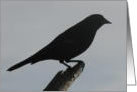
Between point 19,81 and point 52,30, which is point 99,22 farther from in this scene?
point 19,81

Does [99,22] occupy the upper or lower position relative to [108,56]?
upper

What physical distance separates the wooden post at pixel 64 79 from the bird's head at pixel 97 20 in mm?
320

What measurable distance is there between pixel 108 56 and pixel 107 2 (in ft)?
1.12

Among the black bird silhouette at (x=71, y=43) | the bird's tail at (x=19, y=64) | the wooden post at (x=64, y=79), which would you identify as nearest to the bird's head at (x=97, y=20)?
the black bird silhouette at (x=71, y=43)

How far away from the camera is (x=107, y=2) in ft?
8.21

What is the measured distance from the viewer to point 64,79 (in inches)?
84.4

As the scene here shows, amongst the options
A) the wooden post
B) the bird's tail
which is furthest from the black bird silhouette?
the wooden post

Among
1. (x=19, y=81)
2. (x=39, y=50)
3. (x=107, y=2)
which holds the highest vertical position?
(x=107, y=2)

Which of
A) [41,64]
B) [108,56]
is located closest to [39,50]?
[41,64]

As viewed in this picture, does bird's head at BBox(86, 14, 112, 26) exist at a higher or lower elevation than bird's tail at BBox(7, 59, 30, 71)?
higher

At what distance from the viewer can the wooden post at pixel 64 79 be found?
7.04ft

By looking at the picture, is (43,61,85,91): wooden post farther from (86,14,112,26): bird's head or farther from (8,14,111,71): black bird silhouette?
(86,14,112,26): bird's head

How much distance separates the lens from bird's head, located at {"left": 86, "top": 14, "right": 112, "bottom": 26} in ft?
8.11

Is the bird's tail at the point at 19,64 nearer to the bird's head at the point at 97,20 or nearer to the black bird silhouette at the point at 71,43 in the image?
the black bird silhouette at the point at 71,43
